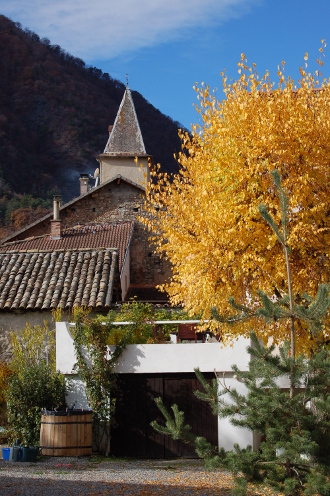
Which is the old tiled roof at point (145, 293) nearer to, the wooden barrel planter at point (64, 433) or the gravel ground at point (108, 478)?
the wooden barrel planter at point (64, 433)

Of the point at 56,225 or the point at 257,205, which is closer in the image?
the point at 257,205

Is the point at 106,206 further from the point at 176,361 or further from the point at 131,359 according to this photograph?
the point at 176,361

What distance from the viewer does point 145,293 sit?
33469mm

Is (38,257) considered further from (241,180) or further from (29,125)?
(29,125)

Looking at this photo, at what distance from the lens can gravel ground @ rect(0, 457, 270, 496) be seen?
39.4 feet

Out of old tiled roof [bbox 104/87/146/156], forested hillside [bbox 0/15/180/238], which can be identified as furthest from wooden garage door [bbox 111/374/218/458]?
forested hillside [bbox 0/15/180/238]

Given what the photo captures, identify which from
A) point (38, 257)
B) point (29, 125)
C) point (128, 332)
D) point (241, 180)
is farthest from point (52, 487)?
point (29, 125)

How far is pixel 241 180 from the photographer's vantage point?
1428 cm

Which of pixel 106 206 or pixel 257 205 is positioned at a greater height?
pixel 106 206

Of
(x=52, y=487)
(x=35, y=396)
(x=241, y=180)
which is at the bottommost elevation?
(x=52, y=487)

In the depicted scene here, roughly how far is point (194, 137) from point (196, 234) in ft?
7.55

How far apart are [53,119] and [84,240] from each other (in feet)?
178

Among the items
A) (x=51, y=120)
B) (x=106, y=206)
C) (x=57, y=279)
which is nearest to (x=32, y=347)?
(x=57, y=279)

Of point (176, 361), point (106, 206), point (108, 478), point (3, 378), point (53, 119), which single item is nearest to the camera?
point (108, 478)
